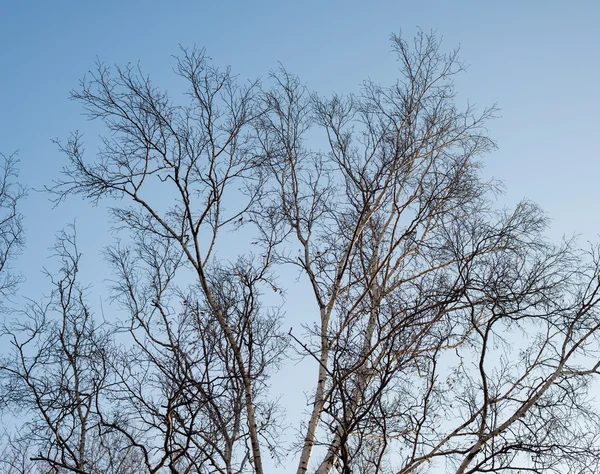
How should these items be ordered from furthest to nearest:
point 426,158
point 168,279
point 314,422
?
point 426,158, point 168,279, point 314,422

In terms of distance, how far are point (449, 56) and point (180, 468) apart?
9.76 meters

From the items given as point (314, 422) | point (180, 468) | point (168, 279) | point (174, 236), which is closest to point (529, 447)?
point (314, 422)

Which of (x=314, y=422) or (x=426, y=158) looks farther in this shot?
(x=426, y=158)

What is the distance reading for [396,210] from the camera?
9.36 m

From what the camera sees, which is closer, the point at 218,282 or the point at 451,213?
the point at 218,282

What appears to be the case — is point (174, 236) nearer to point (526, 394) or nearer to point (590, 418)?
point (526, 394)

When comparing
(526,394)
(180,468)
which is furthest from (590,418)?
(180,468)

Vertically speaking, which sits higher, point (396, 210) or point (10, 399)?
point (396, 210)

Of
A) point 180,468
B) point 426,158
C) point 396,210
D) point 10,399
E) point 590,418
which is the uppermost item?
point 426,158

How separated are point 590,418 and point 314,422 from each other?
119 inches

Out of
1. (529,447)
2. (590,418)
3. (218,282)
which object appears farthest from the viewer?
(218,282)

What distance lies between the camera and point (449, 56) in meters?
9.79

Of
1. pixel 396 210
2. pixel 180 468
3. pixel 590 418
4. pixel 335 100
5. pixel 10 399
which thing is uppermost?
pixel 335 100

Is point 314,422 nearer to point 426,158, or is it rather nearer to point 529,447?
point 529,447
